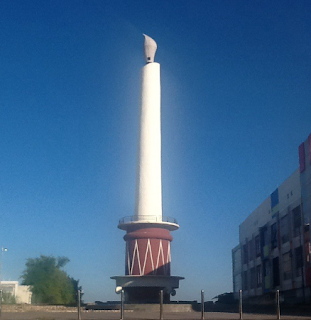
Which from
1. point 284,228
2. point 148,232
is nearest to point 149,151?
point 148,232

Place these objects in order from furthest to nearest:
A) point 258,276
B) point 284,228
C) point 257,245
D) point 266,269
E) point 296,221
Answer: point 257,245
point 258,276
point 266,269
point 284,228
point 296,221

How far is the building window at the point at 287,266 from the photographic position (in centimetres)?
5762

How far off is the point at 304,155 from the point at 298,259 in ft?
37.9

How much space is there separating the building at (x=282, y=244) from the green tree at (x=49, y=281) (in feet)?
95.8

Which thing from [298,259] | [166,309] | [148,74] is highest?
[148,74]

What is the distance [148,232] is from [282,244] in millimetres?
17307

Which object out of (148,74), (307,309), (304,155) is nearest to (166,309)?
(307,309)

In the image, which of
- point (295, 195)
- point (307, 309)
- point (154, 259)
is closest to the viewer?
point (307, 309)

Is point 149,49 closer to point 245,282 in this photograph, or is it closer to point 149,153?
point 149,153

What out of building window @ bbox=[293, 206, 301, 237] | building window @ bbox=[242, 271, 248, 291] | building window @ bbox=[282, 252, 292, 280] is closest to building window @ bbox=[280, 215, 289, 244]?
building window @ bbox=[282, 252, 292, 280]

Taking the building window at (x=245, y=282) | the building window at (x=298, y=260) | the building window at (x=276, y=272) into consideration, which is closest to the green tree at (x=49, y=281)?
the building window at (x=245, y=282)

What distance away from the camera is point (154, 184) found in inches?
2771

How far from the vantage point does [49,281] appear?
8500cm

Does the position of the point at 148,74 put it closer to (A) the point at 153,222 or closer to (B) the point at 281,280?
(A) the point at 153,222
